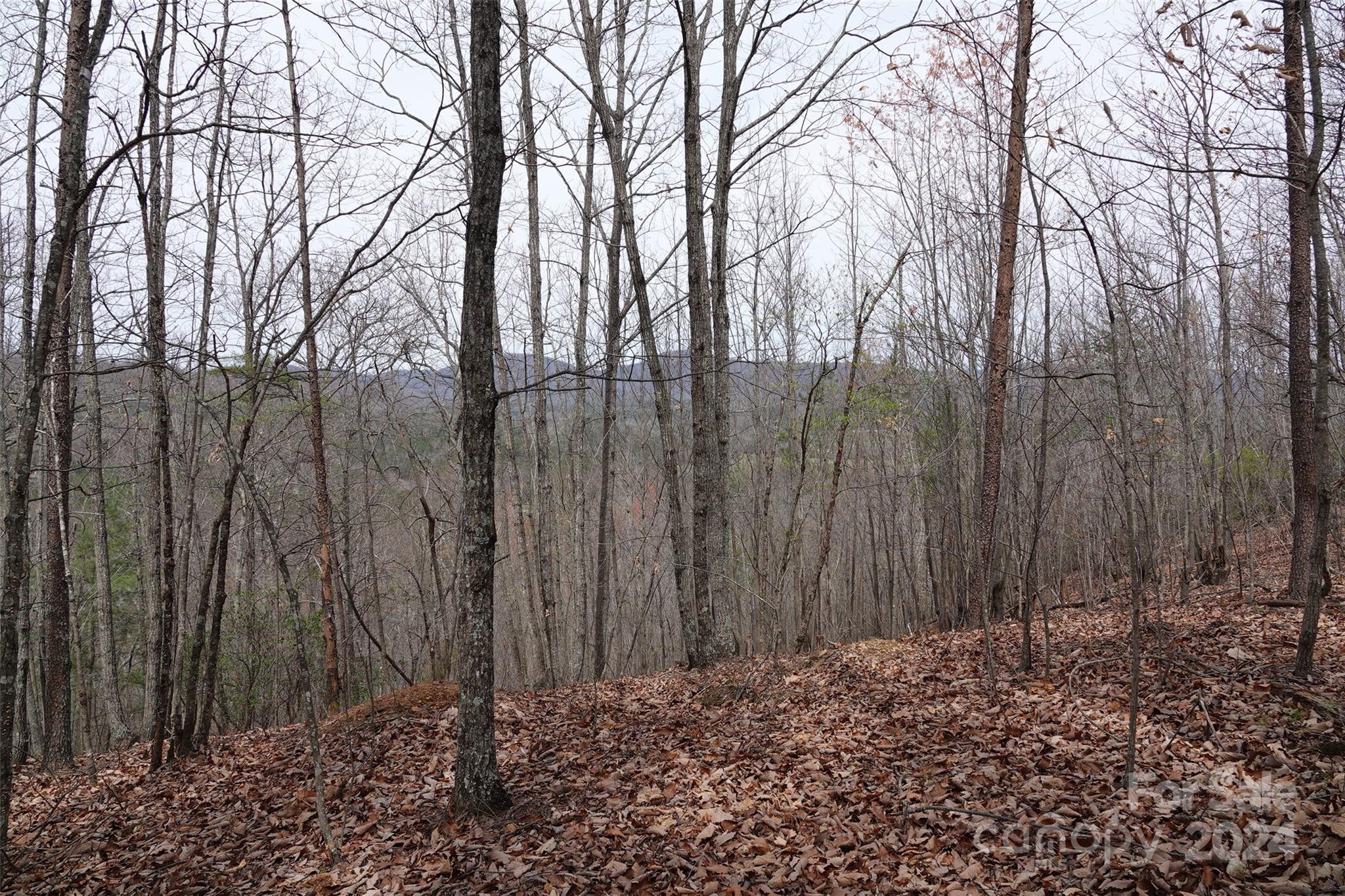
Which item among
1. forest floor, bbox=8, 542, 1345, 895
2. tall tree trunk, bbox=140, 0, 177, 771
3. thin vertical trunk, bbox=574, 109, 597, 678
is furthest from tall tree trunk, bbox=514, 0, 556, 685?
tall tree trunk, bbox=140, 0, 177, 771

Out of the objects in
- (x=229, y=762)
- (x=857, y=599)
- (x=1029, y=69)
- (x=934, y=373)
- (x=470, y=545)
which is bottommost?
(x=857, y=599)

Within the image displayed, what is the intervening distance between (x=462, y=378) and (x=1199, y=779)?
4641 millimetres

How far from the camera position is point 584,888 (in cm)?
375

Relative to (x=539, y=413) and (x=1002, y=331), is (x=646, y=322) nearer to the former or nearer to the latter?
(x=539, y=413)

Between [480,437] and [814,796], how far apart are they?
3000 mm

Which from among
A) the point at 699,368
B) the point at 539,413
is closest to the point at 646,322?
the point at 699,368

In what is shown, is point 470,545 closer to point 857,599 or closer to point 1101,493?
point 1101,493

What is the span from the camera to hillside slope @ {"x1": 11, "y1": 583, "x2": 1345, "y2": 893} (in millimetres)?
3463

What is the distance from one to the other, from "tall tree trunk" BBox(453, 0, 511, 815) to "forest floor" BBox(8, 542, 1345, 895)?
1.17 ft

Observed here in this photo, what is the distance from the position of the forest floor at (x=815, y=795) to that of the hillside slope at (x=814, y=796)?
0.02 metres

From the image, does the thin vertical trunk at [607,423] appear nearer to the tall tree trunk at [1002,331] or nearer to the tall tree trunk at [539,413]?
the tall tree trunk at [539,413]

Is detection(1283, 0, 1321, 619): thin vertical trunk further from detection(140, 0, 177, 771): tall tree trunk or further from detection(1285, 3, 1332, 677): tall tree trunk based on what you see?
detection(140, 0, 177, 771): tall tree trunk

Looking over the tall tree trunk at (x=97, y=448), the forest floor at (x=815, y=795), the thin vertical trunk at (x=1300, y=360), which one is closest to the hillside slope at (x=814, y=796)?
the forest floor at (x=815, y=795)

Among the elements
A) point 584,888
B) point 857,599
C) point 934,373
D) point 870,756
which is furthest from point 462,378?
point 857,599
